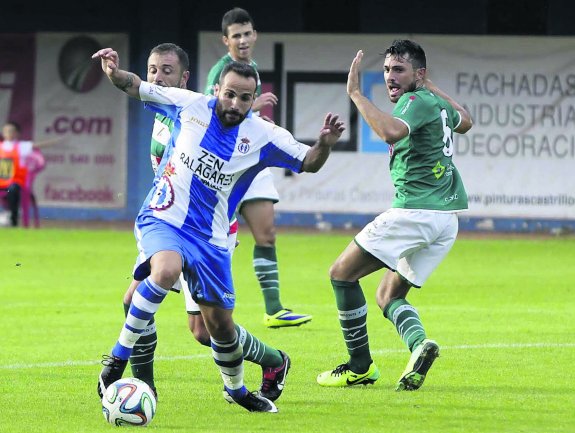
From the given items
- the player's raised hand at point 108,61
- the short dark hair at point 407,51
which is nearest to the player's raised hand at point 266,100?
the short dark hair at point 407,51

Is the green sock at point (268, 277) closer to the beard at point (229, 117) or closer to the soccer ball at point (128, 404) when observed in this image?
the beard at point (229, 117)

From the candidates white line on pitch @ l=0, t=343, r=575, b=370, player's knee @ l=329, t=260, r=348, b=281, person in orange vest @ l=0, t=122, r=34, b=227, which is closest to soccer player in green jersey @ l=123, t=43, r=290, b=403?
player's knee @ l=329, t=260, r=348, b=281

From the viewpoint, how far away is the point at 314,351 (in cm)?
973

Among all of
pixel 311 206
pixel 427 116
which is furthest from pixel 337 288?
pixel 311 206

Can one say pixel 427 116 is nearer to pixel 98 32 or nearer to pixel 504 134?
pixel 504 134

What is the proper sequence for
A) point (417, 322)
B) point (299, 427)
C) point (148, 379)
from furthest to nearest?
1. point (417, 322)
2. point (148, 379)
3. point (299, 427)

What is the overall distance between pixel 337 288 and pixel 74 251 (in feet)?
36.6

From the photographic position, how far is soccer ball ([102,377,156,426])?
6.71m

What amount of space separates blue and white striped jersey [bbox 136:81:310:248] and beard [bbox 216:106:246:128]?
1.2 inches

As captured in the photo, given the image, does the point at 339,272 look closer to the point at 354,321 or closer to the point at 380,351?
the point at 354,321

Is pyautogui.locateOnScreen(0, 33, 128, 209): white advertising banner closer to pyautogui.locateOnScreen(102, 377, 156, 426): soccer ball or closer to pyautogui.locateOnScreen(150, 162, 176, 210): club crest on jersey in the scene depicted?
pyautogui.locateOnScreen(150, 162, 176, 210): club crest on jersey

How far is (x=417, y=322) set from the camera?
27.0 ft

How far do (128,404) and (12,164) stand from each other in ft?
57.8

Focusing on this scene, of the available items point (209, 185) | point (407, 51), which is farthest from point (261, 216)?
point (209, 185)
